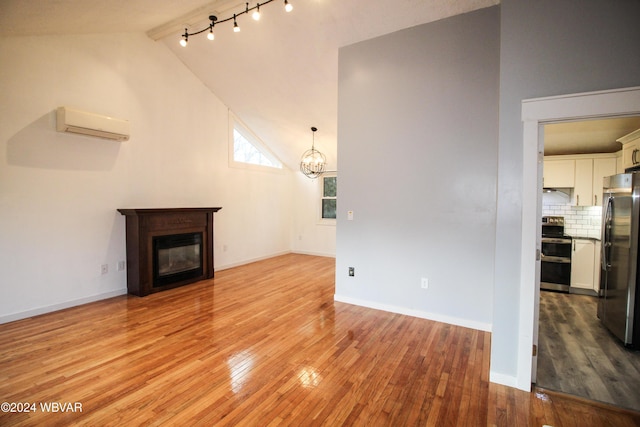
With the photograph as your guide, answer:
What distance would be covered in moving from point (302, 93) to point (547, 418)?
4.75 m

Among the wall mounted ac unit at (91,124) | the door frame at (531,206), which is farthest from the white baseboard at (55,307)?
the door frame at (531,206)

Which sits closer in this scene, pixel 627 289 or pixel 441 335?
pixel 627 289

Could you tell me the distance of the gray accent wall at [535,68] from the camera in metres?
1.95

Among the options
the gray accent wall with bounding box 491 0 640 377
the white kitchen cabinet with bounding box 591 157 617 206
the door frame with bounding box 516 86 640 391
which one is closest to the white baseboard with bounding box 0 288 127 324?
the gray accent wall with bounding box 491 0 640 377

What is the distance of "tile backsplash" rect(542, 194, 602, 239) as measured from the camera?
4859 millimetres

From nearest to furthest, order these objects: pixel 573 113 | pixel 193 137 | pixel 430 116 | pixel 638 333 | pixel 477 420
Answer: pixel 477 420 < pixel 573 113 < pixel 638 333 < pixel 430 116 < pixel 193 137

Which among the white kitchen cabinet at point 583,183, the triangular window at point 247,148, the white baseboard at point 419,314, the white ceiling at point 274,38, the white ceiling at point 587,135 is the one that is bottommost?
the white baseboard at point 419,314

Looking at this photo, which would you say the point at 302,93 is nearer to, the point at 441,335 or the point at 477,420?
the point at 441,335

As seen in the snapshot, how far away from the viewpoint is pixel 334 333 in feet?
10.3

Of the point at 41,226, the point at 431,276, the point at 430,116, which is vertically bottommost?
the point at 431,276

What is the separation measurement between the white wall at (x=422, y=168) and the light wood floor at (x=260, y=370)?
1.44 feet

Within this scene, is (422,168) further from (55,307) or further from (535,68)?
(55,307)

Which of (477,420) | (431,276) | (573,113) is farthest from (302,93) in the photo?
(477,420)

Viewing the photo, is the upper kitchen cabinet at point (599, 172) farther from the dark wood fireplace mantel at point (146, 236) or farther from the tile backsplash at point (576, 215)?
the dark wood fireplace mantel at point (146, 236)
